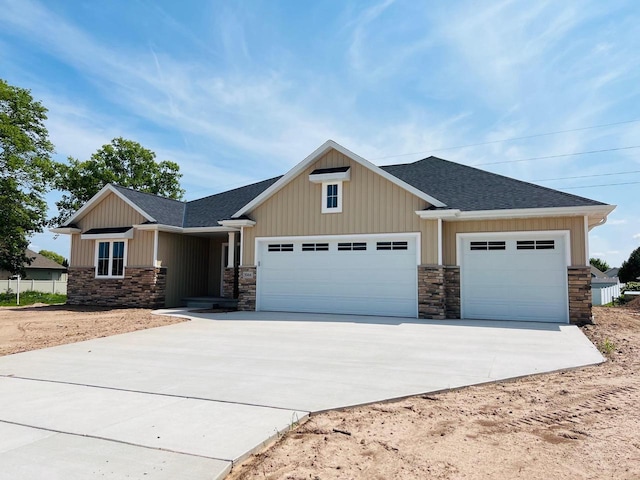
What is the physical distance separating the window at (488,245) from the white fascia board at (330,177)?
14.7ft

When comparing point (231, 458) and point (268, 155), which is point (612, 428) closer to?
point (231, 458)

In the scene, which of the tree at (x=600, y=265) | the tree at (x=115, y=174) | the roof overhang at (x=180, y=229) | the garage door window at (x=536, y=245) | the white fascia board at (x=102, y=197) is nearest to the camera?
the garage door window at (x=536, y=245)

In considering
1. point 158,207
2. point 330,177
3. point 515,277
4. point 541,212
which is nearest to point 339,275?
point 330,177

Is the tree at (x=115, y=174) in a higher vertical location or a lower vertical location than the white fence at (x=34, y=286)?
higher

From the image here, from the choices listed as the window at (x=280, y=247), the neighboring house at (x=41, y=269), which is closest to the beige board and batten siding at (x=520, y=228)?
the window at (x=280, y=247)

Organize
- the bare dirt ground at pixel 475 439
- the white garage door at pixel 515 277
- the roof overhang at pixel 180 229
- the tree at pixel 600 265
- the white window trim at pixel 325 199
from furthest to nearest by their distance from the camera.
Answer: the tree at pixel 600 265 → the roof overhang at pixel 180 229 → the white window trim at pixel 325 199 → the white garage door at pixel 515 277 → the bare dirt ground at pixel 475 439

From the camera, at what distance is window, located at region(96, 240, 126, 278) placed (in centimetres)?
1795

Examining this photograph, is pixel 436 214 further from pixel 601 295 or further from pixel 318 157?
pixel 601 295

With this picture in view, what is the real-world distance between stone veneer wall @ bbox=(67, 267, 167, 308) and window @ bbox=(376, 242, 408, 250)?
8.85m

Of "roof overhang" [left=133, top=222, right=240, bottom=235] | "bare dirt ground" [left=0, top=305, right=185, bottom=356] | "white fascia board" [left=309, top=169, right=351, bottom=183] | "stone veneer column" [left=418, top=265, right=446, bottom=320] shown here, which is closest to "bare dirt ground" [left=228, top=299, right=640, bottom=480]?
"bare dirt ground" [left=0, top=305, right=185, bottom=356]

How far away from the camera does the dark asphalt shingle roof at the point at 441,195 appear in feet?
43.2

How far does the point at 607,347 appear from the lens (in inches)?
338

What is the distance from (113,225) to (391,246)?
11.4 meters

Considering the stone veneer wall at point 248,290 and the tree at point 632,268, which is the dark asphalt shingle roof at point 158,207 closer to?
the stone veneer wall at point 248,290
